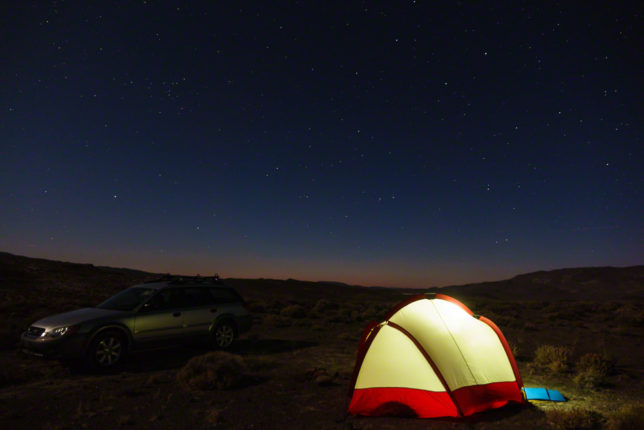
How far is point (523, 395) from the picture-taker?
6.37 meters

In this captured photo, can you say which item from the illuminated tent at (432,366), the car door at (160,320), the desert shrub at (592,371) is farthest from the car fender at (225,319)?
the desert shrub at (592,371)

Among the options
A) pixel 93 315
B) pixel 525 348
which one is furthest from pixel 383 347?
pixel 525 348

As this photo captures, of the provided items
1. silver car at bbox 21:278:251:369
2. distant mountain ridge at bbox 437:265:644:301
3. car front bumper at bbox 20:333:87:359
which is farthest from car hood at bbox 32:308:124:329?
distant mountain ridge at bbox 437:265:644:301

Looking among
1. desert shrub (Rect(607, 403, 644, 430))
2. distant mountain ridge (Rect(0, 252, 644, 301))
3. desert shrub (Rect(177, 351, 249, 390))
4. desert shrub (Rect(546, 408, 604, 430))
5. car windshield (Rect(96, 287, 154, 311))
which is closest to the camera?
desert shrub (Rect(607, 403, 644, 430))

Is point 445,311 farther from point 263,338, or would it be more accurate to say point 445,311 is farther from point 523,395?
point 263,338

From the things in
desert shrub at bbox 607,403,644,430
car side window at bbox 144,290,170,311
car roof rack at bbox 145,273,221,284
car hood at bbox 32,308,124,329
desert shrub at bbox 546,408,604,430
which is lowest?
desert shrub at bbox 546,408,604,430

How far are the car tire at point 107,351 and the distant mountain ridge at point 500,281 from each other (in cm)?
2951

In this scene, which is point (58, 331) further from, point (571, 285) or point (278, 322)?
point (571, 285)

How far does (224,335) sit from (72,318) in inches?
141

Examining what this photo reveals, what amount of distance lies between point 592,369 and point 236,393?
24.5ft

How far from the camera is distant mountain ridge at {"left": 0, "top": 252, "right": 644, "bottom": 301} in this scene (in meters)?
37.3

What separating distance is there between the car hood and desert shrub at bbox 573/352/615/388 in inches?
384

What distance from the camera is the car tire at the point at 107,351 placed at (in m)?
7.64

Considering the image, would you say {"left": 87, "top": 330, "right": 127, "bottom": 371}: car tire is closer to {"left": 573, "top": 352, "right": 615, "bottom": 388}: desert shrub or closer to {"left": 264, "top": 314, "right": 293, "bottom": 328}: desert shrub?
{"left": 264, "top": 314, "right": 293, "bottom": 328}: desert shrub
